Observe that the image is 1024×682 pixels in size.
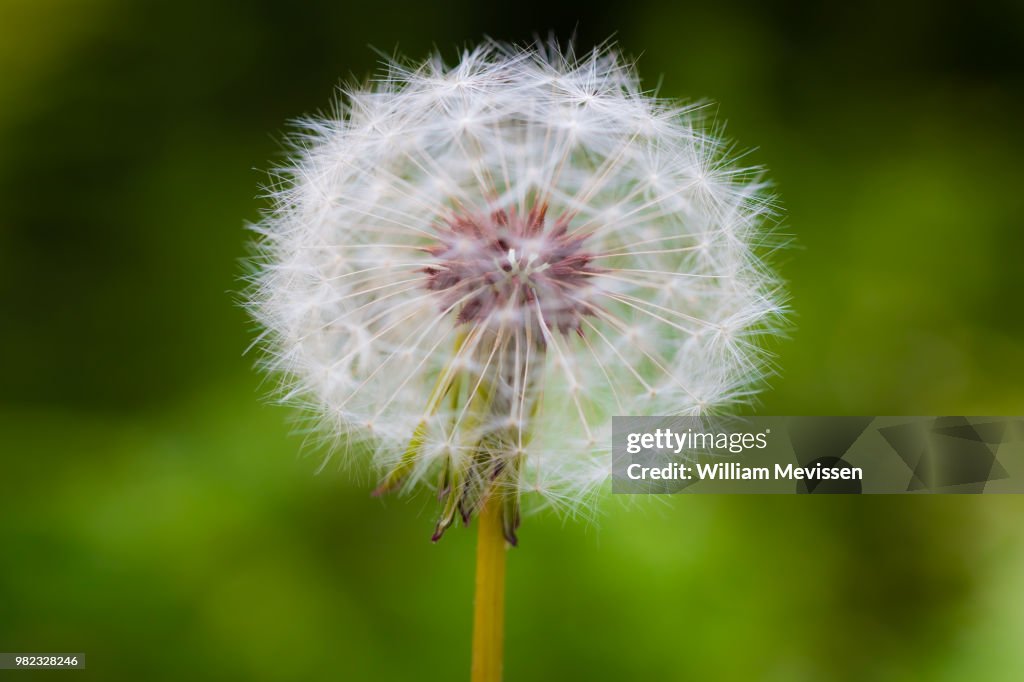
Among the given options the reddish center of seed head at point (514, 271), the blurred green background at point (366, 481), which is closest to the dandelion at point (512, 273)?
the reddish center of seed head at point (514, 271)

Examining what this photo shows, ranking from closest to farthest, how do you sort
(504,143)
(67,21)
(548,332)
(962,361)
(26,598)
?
(548,332), (504,143), (26,598), (962,361), (67,21)

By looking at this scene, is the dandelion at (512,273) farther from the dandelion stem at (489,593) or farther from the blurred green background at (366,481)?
the blurred green background at (366,481)

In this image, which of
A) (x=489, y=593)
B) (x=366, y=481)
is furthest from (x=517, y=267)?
(x=366, y=481)

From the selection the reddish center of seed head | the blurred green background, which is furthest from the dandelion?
the blurred green background

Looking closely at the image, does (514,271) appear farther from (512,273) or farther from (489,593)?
(489,593)

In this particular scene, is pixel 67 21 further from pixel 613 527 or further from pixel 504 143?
pixel 613 527

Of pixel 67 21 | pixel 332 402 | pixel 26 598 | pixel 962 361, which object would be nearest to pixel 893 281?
pixel 962 361

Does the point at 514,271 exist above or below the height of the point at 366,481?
above

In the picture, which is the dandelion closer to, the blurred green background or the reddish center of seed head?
the reddish center of seed head
